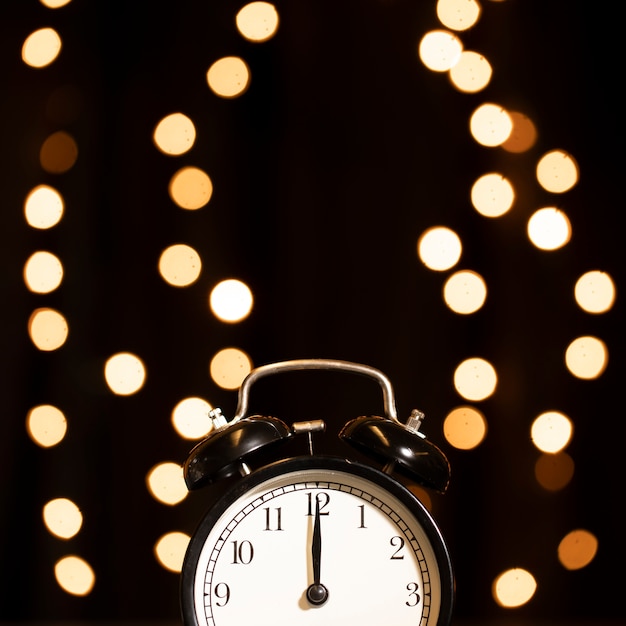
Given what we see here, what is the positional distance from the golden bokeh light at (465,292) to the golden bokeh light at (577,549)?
1.25ft

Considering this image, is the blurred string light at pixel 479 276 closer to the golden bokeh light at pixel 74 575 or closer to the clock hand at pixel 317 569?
the clock hand at pixel 317 569

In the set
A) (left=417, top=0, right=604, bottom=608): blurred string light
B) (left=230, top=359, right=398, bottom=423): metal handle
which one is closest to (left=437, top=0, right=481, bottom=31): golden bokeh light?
(left=417, top=0, right=604, bottom=608): blurred string light

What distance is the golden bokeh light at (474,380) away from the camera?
123 cm

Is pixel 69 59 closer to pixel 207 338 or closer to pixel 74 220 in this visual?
pixel 74 220

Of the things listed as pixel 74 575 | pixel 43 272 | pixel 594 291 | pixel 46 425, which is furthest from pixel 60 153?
pixel 594 291

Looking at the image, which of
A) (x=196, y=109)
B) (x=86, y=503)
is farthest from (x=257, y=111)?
(x=86, y=503)

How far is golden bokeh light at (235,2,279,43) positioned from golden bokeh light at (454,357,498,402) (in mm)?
617

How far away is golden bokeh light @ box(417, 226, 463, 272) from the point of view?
1248 millimetres

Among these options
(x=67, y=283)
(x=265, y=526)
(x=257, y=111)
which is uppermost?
(x=257, y=111)

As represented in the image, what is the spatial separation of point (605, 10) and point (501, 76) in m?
0.20

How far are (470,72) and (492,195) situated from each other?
0.67 ft

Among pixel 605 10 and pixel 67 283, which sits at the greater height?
pixel 605 10

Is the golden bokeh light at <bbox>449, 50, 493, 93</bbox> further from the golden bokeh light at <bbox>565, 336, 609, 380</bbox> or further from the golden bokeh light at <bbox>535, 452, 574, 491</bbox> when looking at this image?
the golden bokeh light at <bbox>535, 452, 574, 491</bbox>

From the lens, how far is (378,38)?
1269 mm
